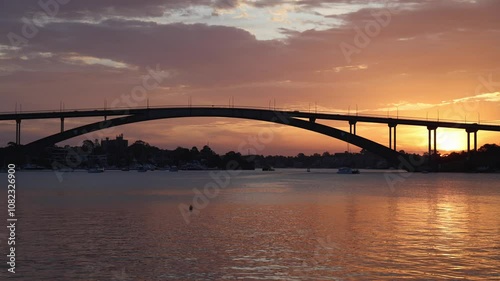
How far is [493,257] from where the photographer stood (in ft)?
72.4

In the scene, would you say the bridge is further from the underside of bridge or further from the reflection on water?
the reflection on water

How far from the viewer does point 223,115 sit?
11138cm

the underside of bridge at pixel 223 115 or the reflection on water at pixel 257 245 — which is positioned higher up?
the underside of bridge at pixel 223 115

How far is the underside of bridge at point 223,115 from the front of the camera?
106 metres

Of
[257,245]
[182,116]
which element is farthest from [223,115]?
[257,245]

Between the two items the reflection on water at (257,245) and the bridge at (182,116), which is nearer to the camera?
the reflection on water at (257,245)

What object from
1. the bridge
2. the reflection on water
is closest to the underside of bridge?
the bridge

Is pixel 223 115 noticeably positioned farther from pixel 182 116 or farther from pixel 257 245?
pixel 257 245

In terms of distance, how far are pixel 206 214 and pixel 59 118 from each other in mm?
80356

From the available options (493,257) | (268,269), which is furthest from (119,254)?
(493,257)

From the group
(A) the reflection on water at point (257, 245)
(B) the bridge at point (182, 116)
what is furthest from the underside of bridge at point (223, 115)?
(A) the reflection on water at point (257, 245)

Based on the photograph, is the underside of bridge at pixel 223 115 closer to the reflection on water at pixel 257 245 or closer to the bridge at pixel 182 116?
the bridge at pixel 182 116

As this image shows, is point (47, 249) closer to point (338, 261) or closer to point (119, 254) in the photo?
point (119, 254)

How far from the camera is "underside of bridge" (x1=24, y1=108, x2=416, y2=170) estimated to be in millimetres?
105750
